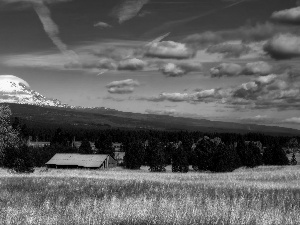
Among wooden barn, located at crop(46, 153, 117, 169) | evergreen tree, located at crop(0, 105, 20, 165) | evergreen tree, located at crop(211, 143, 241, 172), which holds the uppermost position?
evergreen tree, located at crop(0, 105, 20, 165)

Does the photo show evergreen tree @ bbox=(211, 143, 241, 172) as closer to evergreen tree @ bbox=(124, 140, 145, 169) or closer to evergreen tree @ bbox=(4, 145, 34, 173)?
evergreen tree @ bbox=(124, 140, 145, 169)

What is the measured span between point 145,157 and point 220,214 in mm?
90058

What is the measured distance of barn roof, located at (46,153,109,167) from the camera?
88.4 meters

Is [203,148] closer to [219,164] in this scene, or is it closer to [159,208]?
[219,164]

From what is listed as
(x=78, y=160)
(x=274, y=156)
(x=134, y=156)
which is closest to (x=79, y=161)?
(x=78, y=160)

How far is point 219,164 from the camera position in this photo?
66.8m

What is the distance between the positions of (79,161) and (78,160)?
48 centimetres

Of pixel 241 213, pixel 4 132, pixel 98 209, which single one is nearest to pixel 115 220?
pixel 98 209

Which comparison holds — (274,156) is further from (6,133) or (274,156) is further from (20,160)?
(20,160)

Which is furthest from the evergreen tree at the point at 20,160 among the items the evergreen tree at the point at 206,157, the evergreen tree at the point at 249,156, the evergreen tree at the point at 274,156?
the evergreen tree at the point at 274,156

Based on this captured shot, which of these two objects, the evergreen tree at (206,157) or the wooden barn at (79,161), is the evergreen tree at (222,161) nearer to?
the evergreen tree at (206,157)

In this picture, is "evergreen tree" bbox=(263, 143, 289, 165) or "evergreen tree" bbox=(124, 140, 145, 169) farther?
"evergreen tree" bbox=(263, 143, 289, 165)

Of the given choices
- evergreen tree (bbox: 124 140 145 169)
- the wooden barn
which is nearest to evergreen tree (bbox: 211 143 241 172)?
evergreen tree (bbox: 124 140 145 169)

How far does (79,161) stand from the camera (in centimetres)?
8944
